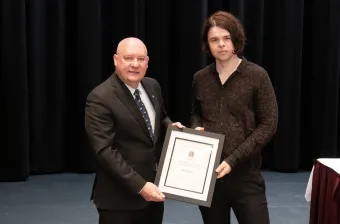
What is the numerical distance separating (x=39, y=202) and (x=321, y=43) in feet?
10.4

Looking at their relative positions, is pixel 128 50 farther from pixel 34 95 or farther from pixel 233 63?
pixel 34 95

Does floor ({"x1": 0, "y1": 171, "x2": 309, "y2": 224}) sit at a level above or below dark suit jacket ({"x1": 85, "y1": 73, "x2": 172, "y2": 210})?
below

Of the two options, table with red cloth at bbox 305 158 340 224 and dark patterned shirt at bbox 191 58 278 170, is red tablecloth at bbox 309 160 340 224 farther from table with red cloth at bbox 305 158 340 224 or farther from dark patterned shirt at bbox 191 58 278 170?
dark patterned shirt at bbox 191 58 278 170

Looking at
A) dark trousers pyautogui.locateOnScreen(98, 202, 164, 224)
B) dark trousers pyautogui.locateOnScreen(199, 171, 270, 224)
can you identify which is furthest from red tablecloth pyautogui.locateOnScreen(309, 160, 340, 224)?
dark trousers pyautogui.locateOnScreen(98, 202, 164, 224)

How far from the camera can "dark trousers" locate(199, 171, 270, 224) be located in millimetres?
2445

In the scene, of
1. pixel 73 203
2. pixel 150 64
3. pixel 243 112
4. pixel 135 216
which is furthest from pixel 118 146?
pixel 150 64

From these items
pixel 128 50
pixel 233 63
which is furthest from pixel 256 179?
pixel 128 50

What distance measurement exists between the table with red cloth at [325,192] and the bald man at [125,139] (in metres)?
1.00

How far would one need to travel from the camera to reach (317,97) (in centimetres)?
554

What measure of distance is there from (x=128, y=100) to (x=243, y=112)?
540mm

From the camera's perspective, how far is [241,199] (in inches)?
96.5

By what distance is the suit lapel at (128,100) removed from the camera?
2.22 m

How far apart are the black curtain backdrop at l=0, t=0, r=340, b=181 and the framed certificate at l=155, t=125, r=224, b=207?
295cm

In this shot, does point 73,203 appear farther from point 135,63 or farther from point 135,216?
point 135,63
